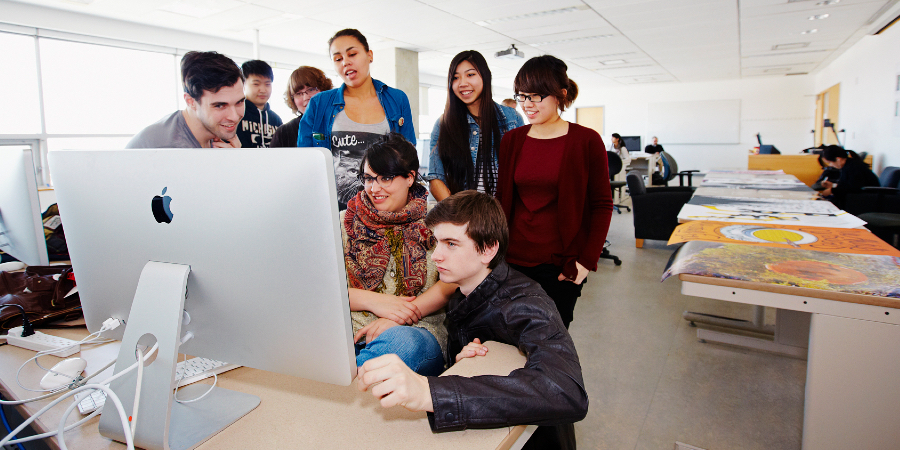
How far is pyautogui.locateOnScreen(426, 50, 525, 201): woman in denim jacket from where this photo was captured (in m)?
1.86

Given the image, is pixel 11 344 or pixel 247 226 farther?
pixel 11 344

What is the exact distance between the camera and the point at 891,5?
5.05 m

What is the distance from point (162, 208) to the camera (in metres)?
0.70

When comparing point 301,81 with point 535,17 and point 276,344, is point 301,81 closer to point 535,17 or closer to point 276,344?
point 276,344

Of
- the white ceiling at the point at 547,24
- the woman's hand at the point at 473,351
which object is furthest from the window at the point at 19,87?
the woman's hand at the point at 473,351

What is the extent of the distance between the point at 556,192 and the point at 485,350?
32.4 inches

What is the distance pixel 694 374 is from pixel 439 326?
1672 mm

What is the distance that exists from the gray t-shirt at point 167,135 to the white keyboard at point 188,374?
655 millimetres


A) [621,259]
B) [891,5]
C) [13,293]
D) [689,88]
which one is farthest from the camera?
Result: [689,88]

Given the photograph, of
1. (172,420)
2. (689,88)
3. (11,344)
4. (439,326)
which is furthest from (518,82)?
(689,88)

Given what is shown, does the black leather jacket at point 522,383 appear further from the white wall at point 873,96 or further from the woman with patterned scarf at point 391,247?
the white wall at point 873,96

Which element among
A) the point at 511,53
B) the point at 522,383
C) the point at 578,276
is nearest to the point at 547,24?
the point at 511,53

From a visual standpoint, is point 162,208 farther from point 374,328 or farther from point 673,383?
point 673,383

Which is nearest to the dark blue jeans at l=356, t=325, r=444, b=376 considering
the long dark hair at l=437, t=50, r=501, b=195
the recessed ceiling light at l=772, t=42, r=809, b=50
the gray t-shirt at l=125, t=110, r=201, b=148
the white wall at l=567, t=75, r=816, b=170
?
the gray t-shirt at l=125, t=110, r=201, b=148
